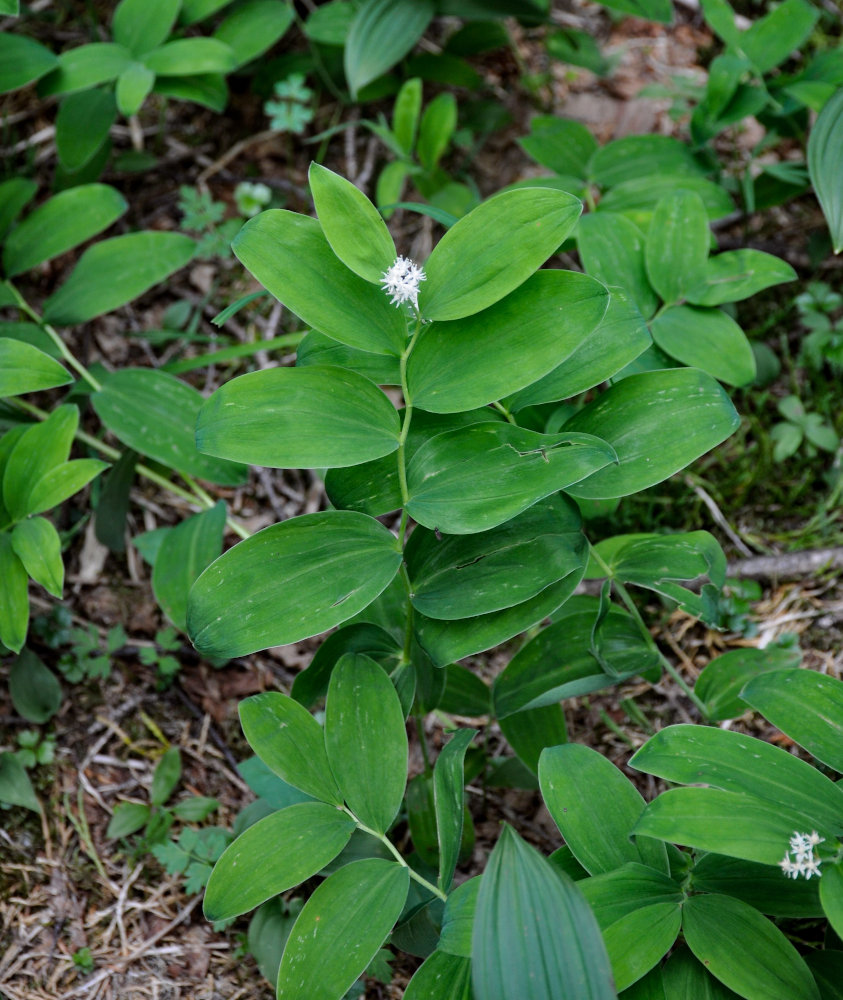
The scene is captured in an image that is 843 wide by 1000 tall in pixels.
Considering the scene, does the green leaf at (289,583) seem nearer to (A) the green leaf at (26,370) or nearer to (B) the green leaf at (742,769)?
(B) the green leaf at (742,769)

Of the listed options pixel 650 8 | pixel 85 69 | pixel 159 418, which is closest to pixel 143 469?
pixel 159 418

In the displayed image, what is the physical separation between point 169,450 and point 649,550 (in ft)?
2.61

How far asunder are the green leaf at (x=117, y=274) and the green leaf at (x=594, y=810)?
1.11 meters

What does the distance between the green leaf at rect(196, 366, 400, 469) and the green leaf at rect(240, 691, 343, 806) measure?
1.14ft

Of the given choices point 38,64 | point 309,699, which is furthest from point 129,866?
point 38,64

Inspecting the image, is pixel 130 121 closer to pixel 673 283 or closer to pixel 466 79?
A: pixel 466 79

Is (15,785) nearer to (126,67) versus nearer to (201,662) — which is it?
(201,662)

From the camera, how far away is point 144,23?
1.71 meters

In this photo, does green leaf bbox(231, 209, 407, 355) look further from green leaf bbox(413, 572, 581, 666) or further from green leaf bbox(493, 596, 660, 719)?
green leaf bbox(493, 596, 660, 719)

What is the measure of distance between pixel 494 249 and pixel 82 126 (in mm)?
1191

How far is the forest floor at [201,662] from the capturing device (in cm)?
133

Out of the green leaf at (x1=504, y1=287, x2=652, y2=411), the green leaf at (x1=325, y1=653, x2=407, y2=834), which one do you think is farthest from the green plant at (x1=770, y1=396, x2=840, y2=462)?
the green leaf at (x1=325, y1=653, x2=407, y2=834)

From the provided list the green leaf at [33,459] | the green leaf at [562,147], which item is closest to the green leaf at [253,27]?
the green leaf at [562,147]

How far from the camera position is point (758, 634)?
157 centimetres
